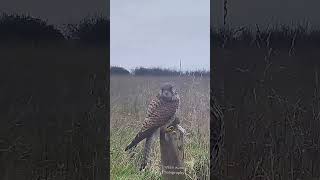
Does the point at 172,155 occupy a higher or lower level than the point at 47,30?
lower

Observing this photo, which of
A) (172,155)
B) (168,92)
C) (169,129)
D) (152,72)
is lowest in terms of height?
(172,155)

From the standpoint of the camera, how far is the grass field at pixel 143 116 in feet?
11.1

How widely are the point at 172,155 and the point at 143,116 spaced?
1.08 feet

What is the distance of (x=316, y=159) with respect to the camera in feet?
10.7

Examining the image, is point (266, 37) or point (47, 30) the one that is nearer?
point (266, 37)

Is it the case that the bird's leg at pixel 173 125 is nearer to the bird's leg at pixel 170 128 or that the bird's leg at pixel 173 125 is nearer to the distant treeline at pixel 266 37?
the bird's leg at pixel 170 128

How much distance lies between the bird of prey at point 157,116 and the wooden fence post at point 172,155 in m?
0.06

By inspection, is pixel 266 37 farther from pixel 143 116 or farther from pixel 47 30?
pixel 47 30

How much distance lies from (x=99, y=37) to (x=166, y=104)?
64 cm

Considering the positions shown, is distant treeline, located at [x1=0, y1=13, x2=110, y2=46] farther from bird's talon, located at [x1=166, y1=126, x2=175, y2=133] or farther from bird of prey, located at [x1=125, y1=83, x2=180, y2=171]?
bird's talon, located at [x1=166, y1=126, x2=175, y2=133]

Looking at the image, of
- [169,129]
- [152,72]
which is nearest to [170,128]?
[169,129]

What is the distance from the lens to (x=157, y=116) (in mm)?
3531

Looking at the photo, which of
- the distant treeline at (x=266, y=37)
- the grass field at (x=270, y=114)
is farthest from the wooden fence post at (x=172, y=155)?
the distant treeline at (x=266, y=37)

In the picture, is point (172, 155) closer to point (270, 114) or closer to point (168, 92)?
point (168, 92)
